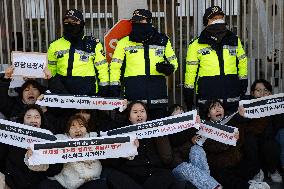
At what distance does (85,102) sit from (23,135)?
3.45 feet

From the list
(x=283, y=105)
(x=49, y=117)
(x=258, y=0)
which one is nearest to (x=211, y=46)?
(x=283, y=105)

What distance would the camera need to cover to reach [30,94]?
5812mm

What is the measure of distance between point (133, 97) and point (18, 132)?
5.61ft

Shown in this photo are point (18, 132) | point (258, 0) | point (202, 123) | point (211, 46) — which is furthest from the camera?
point (258, 0)

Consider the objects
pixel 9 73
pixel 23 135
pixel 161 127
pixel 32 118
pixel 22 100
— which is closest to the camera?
pixel 23 135

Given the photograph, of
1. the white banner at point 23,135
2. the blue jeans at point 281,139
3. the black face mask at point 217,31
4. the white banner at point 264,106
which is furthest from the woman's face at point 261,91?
the white banner at point 23,135

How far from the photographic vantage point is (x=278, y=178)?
19.5 feet

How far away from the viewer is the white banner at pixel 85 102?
5.86 m

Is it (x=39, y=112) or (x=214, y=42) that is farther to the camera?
(x=214, y=42)

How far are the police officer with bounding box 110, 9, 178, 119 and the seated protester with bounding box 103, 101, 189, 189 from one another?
73cm

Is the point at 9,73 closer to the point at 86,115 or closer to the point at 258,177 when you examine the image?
the point at 86,115

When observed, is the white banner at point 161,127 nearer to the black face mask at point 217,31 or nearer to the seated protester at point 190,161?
the seated protester at point 190,161

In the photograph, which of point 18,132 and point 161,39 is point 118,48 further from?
point 18,132

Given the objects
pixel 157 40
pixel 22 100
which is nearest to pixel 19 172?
pixel 22 100
